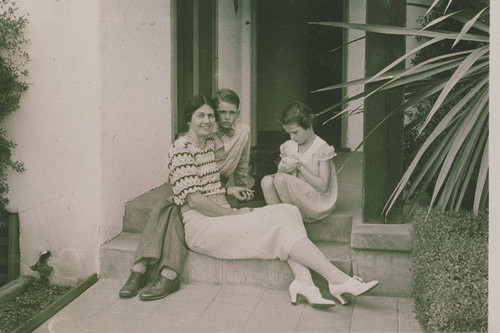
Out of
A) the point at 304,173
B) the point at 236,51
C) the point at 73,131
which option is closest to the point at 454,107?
the point at 304,173

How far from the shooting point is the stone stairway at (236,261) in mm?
4418

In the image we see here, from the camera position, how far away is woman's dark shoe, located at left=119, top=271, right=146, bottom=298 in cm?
429

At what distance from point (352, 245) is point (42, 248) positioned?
90.1 inches

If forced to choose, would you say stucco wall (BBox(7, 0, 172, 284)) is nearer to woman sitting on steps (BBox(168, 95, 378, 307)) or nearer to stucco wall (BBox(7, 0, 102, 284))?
stucco wall (BBox(7, 0, 102, 284))

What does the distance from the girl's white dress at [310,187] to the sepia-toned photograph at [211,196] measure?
0.03ft

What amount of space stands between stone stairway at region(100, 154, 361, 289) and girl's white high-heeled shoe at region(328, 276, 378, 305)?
274 millimetres

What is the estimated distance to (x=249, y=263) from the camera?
4457 millimetres

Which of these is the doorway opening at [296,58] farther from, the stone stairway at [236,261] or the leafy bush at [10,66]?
the leafy bush at [10,66]

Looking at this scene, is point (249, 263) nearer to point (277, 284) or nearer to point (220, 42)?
point (277, 284)

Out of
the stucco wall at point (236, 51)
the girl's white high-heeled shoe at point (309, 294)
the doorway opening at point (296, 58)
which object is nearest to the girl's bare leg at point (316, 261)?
the girl's white high-heeled shoe at point (309, 294)

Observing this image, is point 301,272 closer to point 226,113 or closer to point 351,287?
point 351,287

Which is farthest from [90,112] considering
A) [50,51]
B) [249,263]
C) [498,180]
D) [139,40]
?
[498,180]

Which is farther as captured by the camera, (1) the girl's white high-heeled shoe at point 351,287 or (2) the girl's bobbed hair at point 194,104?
(2) the girl's bobbed hair at point 194,104

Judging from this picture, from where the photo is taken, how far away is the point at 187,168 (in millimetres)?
4371
